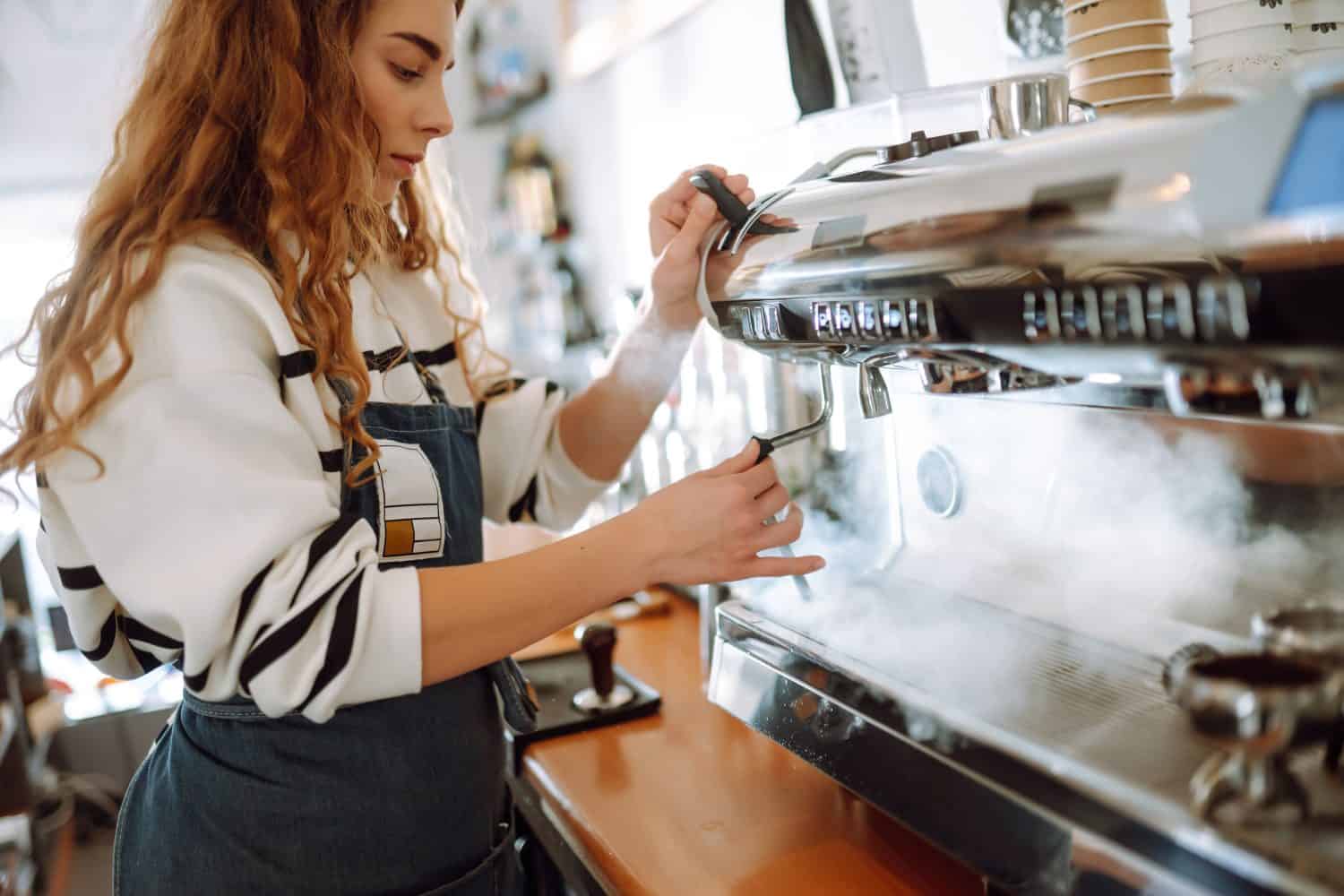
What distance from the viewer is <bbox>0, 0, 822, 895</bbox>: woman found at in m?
0.70

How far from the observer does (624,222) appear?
2330mm

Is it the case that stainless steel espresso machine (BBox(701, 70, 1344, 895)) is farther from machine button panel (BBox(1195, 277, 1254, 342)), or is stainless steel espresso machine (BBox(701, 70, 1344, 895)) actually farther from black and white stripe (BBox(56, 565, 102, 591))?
black and white stripe (BBox(56, 565, 102, 591))

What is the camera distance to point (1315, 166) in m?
0.43

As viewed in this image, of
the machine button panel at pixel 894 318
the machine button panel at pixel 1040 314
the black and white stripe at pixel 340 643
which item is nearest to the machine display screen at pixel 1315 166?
the machine button panel at pixel 1040 314

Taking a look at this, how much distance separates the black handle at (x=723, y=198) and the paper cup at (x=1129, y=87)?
0.29m

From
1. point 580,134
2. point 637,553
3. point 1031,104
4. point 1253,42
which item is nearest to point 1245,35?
point 1253,42

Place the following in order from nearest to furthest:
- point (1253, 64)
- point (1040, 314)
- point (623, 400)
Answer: point (1040, 314) < point (1253, 64) < point (623, 400)

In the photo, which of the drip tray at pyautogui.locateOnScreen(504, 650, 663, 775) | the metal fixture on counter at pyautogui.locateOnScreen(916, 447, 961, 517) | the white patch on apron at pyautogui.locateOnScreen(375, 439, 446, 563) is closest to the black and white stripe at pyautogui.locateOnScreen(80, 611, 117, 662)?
the white patch on apron at pyautogui.locateOnScreen(375, 439, 446, 563)

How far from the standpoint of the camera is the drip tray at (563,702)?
114 cm

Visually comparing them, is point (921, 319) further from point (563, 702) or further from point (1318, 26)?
point (563, 702)

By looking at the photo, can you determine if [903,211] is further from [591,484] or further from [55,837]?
[55,837]

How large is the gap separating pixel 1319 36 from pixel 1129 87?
14 centimetres

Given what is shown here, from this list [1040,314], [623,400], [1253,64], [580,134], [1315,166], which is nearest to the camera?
[1315,166]

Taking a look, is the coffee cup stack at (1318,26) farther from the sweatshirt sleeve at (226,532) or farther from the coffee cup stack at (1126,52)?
the sweatshirt sleeve at (226,532)
